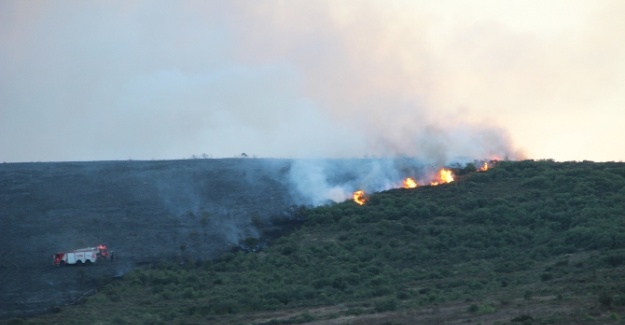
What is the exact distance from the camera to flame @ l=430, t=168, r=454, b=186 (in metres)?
93.8

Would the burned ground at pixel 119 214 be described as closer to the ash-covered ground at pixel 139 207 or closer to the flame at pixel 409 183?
the ash-covered ground at pixel 139 207

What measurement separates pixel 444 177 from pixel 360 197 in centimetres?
865

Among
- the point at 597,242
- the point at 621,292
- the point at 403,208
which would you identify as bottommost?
the point at 621,292

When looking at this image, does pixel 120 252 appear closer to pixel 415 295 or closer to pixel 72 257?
pixel 72 257

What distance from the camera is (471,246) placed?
78000 mm

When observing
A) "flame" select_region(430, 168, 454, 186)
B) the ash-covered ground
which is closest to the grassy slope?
"flame" select_region(430, 168, 454, 186)

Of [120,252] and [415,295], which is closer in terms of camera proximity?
[415,295]

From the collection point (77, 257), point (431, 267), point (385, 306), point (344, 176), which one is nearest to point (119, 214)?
point (77, 257)

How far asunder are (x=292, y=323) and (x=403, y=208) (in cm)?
2760

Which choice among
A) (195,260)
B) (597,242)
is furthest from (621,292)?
(195,260)

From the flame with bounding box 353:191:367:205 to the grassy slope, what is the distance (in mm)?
1459

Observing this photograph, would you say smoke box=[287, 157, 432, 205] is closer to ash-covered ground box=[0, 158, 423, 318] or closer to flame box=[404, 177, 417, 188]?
ash-covered ground box=[0, 158, 423, 318]

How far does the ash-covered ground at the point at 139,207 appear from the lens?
73750 millimetres

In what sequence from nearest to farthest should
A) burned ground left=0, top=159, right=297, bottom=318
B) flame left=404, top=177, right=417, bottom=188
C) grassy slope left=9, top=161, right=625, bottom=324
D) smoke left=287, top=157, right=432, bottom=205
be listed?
grassy slope left=9, top=161, right=625, bottom=324, burned ground left=0, top=159, right=297, bottom=318, smoke left=287, top=157, right=432, bottom=205, flame left=404, top=177, right=417, bottom=188
